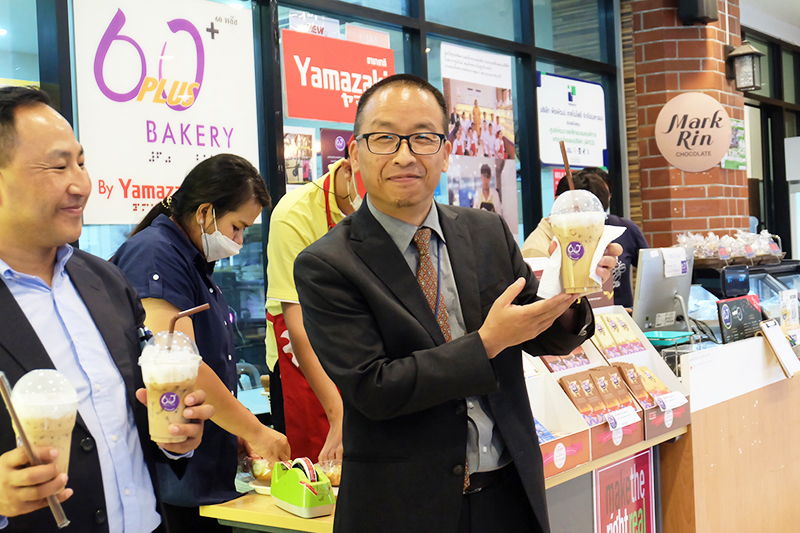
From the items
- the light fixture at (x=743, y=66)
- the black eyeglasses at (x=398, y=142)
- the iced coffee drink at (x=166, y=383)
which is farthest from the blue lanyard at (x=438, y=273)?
the light fixture at (x=743, y=66)

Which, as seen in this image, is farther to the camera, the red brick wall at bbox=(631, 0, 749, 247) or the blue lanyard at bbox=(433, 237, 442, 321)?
the red brick wall at bbox=(631, 0, 749, 247)

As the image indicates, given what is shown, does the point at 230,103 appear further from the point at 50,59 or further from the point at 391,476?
the point at 391,476

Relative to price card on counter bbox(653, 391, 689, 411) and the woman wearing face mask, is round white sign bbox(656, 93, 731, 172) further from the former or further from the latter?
the woman wearing face mask

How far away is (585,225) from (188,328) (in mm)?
1105

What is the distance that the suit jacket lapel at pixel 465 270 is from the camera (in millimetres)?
1584

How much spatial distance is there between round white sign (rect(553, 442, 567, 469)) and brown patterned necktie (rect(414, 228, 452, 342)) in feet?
2.54

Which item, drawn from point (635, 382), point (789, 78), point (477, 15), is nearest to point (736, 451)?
point (635, 382)

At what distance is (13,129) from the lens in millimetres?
1388

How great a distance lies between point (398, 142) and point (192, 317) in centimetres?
94

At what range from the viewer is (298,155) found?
14.4ft

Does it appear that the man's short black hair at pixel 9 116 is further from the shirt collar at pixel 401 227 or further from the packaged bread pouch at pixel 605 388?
the packaged bread pouch at pixel 605 388

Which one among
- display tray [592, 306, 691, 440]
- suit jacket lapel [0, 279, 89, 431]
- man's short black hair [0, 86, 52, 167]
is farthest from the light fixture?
suit jacket lapel [0, 279, 89, 431]

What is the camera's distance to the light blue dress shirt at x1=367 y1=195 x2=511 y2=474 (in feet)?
5.04

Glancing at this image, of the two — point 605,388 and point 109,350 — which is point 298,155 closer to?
point 605,388
